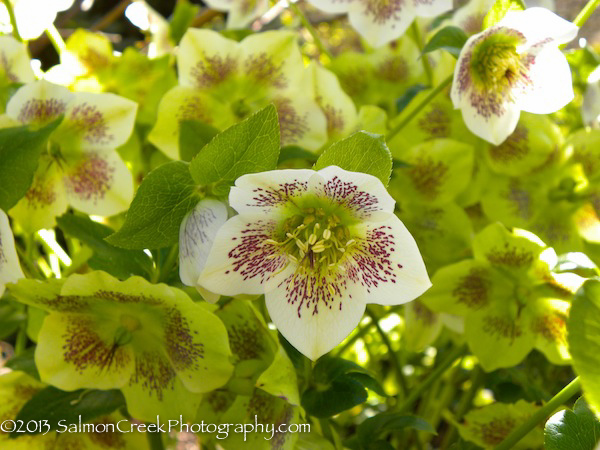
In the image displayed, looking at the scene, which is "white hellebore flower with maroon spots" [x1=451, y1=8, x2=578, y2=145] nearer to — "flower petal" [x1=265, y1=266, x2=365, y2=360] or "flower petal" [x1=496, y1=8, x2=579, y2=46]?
"flower petal" [x1=496, y1=8, x2=579, y2=46]

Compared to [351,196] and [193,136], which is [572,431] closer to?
[351,196]

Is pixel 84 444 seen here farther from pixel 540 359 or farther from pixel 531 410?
pixel 540 359

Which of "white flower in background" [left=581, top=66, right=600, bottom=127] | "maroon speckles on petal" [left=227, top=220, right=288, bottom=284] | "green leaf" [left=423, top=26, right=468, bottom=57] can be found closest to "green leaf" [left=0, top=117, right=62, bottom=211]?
"maroon speckles on petal" [left=227, top=220, right=288, bottom=284]

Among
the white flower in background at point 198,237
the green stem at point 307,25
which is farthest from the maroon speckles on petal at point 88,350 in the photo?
the green stem at point 307,25

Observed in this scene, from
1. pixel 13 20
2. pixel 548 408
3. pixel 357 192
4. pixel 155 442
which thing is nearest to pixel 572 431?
pixel 548 408

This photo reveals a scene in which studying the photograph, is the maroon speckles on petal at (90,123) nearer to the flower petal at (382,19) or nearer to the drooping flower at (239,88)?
the drooping flower at (239,88)

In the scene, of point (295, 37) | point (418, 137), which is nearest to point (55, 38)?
point (295, 37)
